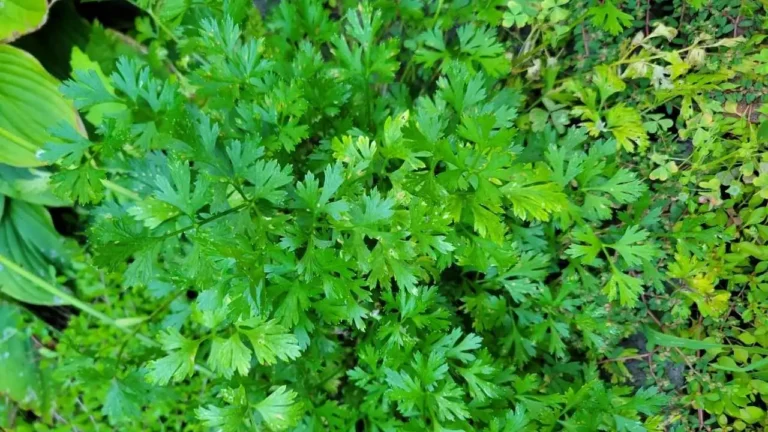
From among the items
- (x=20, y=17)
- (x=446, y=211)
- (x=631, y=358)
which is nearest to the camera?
(x=446, y=211)

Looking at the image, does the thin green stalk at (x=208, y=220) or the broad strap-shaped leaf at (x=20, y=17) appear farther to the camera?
the broad strap-shaped leaf at (x=20, y=17)

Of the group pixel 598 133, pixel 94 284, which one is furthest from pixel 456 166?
pixel 94 284

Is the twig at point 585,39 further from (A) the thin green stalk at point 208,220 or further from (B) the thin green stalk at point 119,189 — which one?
(B) the thin green stalk at point 119,189

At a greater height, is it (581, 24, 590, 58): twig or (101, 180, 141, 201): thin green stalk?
(581, 24, 590, 58): twig

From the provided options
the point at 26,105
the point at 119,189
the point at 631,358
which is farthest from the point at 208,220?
the point at 631,358

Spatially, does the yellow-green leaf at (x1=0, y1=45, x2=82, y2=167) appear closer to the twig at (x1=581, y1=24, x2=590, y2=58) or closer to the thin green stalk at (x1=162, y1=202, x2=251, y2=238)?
the thin green stalk at (x1=162, y1=202, x2=251, y2=238)

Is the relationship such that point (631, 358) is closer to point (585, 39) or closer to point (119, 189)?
point (585, 39)

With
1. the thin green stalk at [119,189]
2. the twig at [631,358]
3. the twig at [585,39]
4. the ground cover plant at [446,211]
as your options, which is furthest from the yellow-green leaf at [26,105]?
the twig at [631,358]

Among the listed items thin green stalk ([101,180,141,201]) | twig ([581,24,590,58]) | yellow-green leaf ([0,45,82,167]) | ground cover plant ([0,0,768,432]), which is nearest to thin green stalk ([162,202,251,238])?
ground cover plant ([0,0,768,432])
